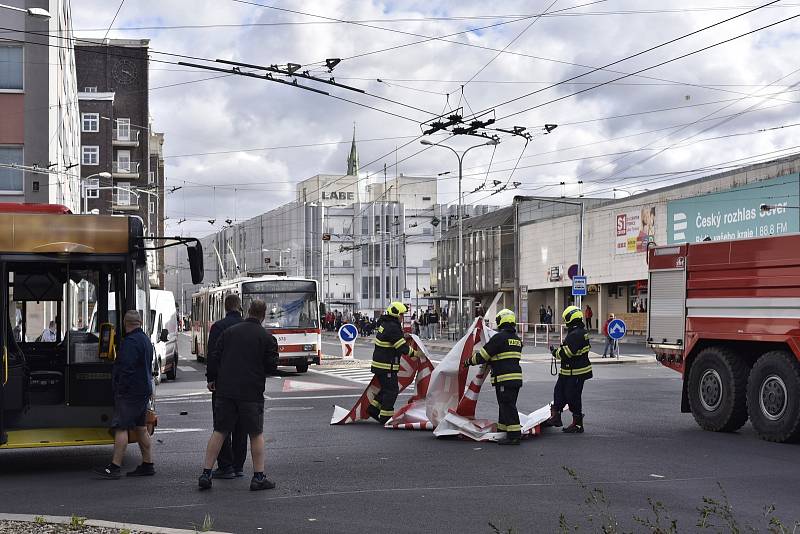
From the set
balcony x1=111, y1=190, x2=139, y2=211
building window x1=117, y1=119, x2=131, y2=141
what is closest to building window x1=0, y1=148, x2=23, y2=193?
balcony x1=111, y1=190, x2=139, y2=211

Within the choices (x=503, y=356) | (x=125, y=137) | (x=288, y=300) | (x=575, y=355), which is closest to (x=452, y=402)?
(x=503, y=356)

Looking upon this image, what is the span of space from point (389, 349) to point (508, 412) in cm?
251

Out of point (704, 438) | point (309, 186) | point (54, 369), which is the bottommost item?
point (704, 438)

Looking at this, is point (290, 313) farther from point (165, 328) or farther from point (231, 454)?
point (231, 454)

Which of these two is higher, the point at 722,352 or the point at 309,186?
the point at 309,186

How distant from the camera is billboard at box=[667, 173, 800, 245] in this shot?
153 ft

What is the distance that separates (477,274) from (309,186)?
5048cm

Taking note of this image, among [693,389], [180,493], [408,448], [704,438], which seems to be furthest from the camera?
[693,389]

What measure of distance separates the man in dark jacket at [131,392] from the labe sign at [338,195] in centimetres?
11336

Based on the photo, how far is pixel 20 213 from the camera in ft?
38.5

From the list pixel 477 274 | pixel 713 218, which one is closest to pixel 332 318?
pixel 477 274

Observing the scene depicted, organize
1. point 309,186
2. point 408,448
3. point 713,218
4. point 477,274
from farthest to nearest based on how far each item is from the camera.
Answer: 1. point 309,186
2. point 477,274
3. point 713,218
4. point 408,448

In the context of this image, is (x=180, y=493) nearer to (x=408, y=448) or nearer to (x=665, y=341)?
(x=408, y=448)

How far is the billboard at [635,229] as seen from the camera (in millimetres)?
58031
